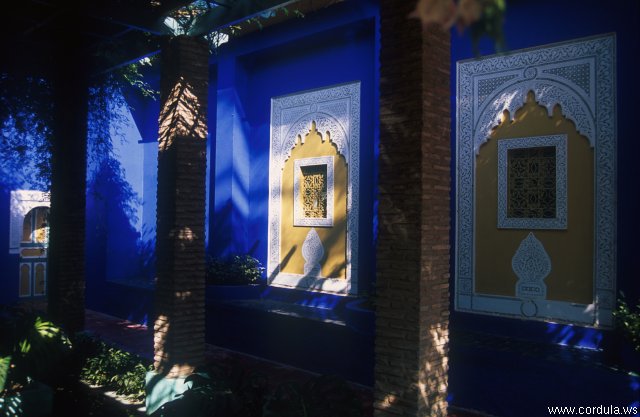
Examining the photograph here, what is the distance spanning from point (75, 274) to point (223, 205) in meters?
3.29

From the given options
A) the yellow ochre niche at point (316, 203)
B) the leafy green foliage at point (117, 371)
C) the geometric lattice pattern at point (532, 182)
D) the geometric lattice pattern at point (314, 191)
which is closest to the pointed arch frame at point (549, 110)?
the geometric lattice pattern at point (532, 182)

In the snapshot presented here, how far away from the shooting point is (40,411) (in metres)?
5.37

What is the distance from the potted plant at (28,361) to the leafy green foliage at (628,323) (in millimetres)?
5451

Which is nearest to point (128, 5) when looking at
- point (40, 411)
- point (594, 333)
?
point (40, 411)

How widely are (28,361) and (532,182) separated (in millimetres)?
5855

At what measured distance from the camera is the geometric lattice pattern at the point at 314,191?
9.20 metres

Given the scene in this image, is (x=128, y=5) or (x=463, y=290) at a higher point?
(x=128, y=5)

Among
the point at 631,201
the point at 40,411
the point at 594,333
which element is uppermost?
the point at 631,201

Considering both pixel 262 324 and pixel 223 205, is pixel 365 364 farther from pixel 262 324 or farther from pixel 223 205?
pixel 223 205

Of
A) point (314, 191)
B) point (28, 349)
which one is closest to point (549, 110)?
point (314, 191)

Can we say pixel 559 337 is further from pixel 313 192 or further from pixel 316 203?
pixel 313 192

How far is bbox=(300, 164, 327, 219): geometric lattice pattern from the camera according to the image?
30.2ft

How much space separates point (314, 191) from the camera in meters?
9.32

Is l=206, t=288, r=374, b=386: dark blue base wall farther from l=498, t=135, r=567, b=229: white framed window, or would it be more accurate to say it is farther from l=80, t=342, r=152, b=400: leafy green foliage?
l=498, t=135, r=567, b=229: white framed window
